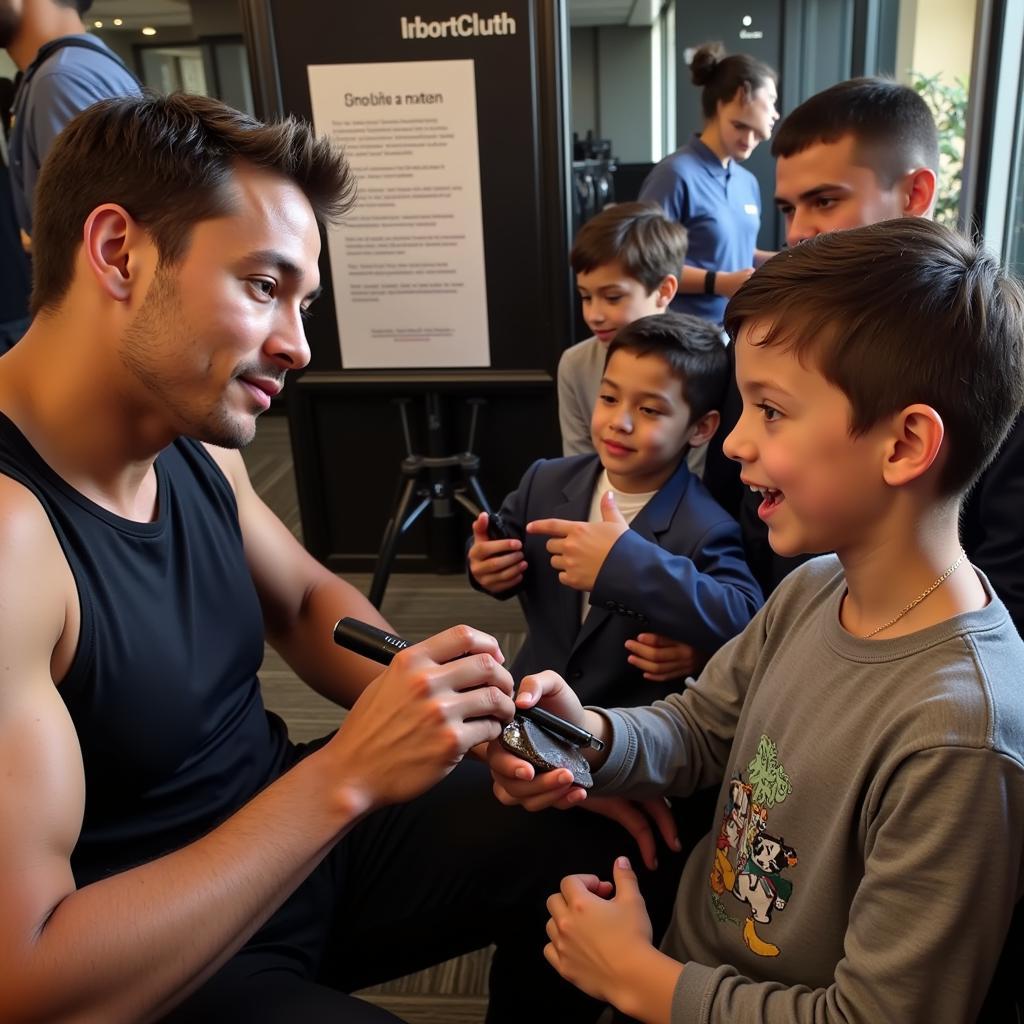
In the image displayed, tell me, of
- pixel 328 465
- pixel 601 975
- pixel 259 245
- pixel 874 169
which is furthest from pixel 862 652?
pixel 328 465

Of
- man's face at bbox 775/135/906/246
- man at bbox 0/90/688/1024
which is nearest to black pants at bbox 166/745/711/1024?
man at bbox 0/90/688/1024

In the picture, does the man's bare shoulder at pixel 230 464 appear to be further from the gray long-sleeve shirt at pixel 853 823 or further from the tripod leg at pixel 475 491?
the tripod leg at pixel 475 491

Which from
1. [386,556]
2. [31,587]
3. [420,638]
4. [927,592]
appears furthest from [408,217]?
[927,592]

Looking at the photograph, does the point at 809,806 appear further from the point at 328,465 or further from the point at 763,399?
the point at 328,465

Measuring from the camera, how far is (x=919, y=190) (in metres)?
1.45

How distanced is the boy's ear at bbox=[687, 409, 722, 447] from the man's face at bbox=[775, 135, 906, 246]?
0.30 meters

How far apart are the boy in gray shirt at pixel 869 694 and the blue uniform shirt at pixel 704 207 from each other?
1.96 metres

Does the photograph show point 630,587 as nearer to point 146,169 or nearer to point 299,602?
point 299,602

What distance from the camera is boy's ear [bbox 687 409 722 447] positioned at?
144 cm

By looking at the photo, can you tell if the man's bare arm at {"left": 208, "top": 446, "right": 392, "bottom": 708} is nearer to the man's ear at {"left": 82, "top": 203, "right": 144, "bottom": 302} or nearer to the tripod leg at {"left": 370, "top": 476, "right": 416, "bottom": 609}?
the man's ear at {"left": 82, "top": 203, "right": 144, "bottom": 302}

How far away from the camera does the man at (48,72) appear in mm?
1897

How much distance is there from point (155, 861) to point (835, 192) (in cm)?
133

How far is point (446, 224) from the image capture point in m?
2.79

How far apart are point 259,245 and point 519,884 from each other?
0.79m
